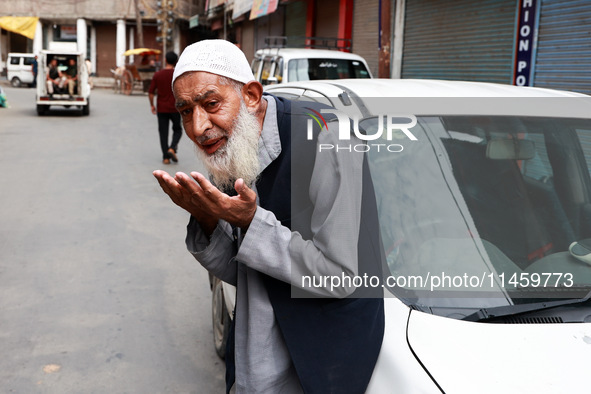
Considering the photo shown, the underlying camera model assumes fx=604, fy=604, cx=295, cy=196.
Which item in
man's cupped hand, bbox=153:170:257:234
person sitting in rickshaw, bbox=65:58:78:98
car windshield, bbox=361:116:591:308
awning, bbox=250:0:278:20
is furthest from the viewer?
awning, bbox=250:0:278:20

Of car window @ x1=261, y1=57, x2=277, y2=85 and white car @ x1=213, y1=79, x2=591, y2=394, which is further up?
car window @ x1=261, y1=57, x2=277, y2=85

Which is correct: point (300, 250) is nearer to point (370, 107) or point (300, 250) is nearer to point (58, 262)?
point (370, 107)

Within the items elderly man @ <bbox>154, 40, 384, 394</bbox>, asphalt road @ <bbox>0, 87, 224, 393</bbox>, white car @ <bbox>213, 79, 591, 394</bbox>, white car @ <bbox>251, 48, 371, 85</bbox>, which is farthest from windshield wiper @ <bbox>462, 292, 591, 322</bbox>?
white car @ <bbox>251, 48, 371, 85</bbox>

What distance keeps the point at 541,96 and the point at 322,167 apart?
138 cm

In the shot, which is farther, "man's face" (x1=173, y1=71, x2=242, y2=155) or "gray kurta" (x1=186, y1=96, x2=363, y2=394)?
"man's face" (x1=173, y1=71, x2=242, y2=155)

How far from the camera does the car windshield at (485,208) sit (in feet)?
6.54

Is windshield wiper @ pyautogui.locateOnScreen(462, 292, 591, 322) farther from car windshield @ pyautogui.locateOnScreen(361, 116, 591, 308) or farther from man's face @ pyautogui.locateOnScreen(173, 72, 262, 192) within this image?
man's face @ pyautogui.locateOnScreen(173, 72, 262, 192)

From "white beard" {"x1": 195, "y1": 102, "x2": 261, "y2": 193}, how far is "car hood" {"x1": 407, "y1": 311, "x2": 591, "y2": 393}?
0.65 meters

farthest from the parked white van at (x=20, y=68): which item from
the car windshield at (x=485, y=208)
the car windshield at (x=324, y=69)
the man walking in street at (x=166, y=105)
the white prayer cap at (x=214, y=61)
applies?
the white prayer cap at (x=214, y=61)

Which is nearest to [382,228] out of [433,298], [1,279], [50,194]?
[433,298]

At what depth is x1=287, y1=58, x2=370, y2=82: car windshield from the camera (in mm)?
10430

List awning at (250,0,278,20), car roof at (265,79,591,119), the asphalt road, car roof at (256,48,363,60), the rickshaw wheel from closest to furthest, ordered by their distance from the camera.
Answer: car roof at (265,79,591,119) < the asphalt road < car roof at (256,48,363,60) < awning at (250,0,278,20) < the rickshaw wheel

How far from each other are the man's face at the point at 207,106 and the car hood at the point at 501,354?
78 centimetres

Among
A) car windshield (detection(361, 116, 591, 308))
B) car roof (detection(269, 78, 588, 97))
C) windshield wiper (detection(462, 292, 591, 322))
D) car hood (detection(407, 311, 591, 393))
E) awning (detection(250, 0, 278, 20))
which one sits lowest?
car hood (detection(407, 311, 591, 393))
